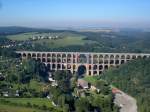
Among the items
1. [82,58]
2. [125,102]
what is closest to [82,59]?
[82,58]

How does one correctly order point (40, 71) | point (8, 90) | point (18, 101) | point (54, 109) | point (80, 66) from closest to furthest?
point (54, 109) < point (18, 101) < point (8, 90) < point (40, 71) < point (80, 66)

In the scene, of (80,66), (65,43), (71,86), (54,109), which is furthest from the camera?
(65,43)

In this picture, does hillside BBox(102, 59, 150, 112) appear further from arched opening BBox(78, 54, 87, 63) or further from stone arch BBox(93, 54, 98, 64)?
arched opening BBox(78, 54, 87, 63)

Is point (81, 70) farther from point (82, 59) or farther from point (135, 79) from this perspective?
point (135, 79)

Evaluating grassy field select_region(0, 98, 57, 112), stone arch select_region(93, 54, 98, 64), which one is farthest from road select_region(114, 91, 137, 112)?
stone arch select_region(93, 54, 98, 64)

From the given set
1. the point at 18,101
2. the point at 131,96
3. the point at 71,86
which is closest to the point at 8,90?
the point at 18,101

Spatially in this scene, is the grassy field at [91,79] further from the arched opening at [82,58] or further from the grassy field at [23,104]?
the grassy field at [23,104]

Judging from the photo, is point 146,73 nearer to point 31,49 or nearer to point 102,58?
point 102,58
